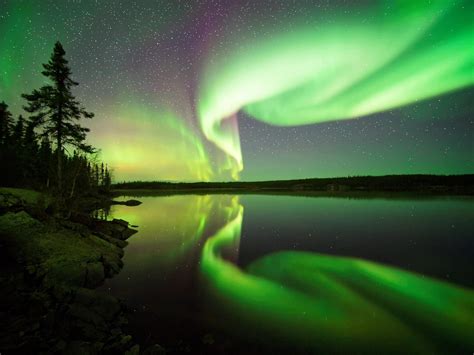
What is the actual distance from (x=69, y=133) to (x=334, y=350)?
3187cm

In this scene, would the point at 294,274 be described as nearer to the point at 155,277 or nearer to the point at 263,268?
the point at 263,268

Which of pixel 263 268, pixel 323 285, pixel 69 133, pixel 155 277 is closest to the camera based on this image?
pixel 323 285

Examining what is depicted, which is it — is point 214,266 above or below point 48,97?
below

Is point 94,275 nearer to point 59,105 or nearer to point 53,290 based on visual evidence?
point 53,290

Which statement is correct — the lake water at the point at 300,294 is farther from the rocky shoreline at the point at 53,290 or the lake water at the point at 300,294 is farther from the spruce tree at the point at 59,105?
the spruce tree at the point at 59,105

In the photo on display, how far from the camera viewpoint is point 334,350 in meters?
6.38

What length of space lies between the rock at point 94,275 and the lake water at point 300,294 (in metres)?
0.52

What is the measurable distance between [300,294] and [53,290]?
8868 mm

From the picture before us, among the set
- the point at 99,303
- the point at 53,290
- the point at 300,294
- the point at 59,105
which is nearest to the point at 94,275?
the point at 53,290

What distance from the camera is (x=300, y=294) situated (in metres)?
9.88

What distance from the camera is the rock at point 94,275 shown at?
9.85 m

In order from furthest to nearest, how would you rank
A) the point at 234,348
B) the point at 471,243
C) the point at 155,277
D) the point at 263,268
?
the point at 471,243 < the point at 263,268 < the point at 155,277 < the point at 234,348

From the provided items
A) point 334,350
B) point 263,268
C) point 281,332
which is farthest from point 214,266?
point 334,350

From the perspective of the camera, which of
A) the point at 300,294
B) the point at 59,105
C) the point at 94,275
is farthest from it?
the point at 59,105
